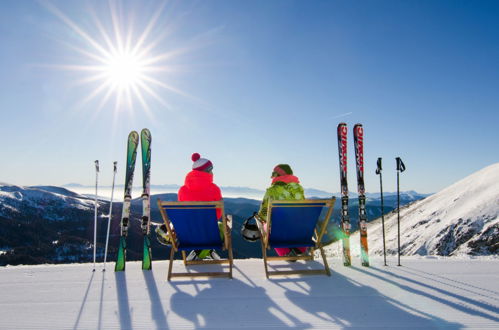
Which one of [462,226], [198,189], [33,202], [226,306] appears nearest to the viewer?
[226,306]

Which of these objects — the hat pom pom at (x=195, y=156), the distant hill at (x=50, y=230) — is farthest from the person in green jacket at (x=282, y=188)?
the distant hill at (x=50, y=230)

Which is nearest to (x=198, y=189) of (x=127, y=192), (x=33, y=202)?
(x=127, y=192)

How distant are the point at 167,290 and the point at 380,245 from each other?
22.6 metres

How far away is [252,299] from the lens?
3.39 metres

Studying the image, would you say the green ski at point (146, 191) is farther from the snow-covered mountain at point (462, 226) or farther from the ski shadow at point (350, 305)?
the snow-covered mountain at point (462, 226)

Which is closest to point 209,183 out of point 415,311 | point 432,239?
point 415,311

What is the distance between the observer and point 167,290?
3754 mm

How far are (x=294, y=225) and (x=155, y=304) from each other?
213cm

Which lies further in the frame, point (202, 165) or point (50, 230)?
point (50, 230)

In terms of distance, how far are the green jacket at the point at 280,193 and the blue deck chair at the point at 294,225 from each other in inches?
15.1

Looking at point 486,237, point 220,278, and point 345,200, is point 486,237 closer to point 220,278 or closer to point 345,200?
point 345,200

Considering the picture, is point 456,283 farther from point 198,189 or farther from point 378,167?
point 198,189

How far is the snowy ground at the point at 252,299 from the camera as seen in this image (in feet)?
9.24

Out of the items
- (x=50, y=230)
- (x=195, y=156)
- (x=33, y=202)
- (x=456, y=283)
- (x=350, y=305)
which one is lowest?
(x=50, y=230)
